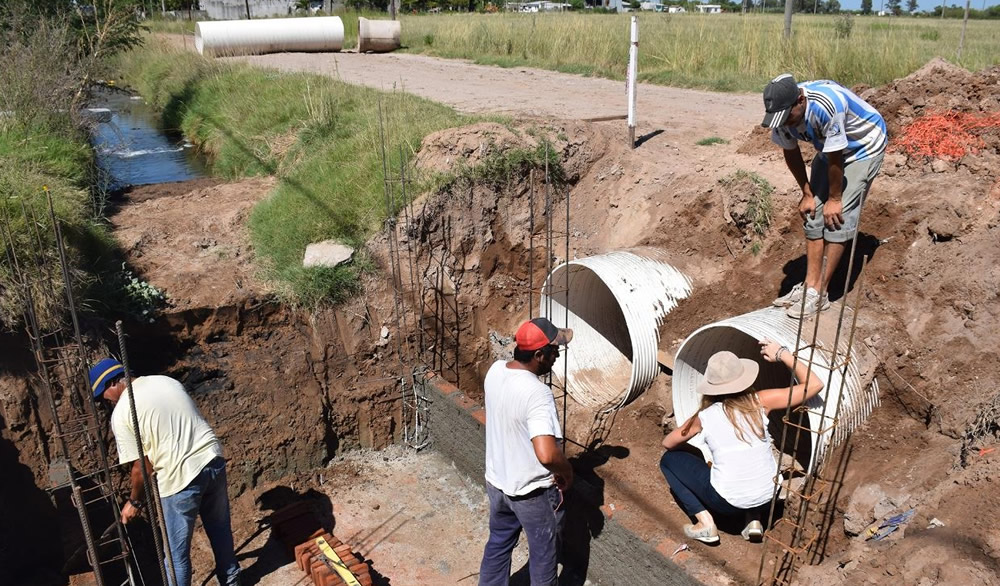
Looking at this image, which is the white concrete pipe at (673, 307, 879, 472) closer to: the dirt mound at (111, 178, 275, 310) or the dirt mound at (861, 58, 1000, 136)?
the dirt mound at (861, 58, 1000, 136)

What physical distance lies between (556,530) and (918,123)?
4.73 m

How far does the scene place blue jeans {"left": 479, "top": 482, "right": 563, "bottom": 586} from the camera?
338 centimetres

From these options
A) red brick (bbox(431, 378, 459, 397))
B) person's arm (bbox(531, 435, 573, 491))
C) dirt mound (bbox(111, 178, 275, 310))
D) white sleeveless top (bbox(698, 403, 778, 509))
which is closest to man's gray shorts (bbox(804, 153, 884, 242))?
white sleeveless top (bbox(698, 403, 778, 509))

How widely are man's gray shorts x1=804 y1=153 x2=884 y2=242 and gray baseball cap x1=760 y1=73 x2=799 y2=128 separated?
650mm

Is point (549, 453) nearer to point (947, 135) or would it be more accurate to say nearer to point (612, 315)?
point (612, 315)

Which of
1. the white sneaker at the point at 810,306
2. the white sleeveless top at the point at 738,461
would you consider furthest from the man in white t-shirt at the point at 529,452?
the white sneaker at the point at 810,306

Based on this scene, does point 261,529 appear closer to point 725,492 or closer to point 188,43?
point 725,492

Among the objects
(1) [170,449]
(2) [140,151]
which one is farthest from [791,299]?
(2) [140,151]

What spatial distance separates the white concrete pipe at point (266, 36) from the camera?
672 inches

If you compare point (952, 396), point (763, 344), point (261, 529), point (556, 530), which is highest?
point (763, 344)

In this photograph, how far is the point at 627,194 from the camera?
6.92 m

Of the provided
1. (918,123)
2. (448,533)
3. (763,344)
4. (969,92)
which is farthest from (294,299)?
(969,92)

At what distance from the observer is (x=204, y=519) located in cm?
407

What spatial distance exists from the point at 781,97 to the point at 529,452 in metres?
2.49
